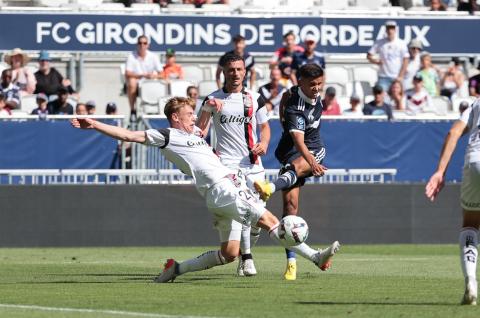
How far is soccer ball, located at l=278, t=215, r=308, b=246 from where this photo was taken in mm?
12766

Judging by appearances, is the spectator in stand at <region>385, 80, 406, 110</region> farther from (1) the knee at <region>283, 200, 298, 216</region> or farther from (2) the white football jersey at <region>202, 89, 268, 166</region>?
(1) the knee at <region>283, 200, 298, 216</region>

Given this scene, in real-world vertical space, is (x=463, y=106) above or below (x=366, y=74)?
below

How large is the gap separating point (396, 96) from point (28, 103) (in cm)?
689

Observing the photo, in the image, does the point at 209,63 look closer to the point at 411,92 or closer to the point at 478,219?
the point at 411,92

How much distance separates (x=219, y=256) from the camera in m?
13.2

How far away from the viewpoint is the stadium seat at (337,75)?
28.1m

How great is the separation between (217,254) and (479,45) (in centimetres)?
1670

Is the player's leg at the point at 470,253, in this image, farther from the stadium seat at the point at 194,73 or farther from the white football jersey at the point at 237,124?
the stadium seat at the point at 194,73

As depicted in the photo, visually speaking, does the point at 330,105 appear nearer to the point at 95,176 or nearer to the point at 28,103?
the point at 95,176

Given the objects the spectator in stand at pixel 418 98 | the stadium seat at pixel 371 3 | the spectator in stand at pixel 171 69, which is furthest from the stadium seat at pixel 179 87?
the stadium seat at pixel 371 3

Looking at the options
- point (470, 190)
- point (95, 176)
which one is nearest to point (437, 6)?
point (95, 176)

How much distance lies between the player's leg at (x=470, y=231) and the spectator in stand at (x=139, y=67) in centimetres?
1523

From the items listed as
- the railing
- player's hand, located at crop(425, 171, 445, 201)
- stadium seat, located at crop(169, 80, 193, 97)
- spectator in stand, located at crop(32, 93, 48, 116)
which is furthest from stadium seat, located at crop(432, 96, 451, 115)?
player's hand, located at crop(425, 171, 445, 201)

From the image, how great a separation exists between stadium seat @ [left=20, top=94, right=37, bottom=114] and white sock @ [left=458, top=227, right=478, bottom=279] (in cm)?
1484
